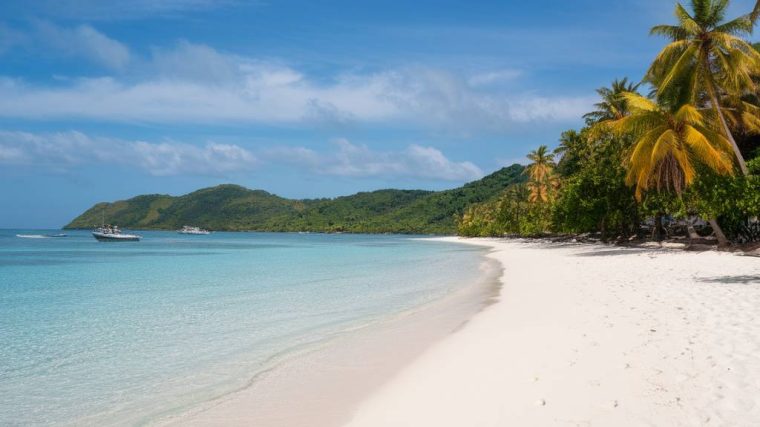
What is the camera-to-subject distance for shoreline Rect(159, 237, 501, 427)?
229 inches

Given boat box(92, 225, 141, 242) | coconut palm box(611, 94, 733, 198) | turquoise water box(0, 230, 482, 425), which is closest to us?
turquoise water box(0, 230, 482, 425)

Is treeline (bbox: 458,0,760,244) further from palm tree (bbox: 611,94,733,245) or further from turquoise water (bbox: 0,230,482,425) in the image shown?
turquoise water (bbox: 0,230,482,425)

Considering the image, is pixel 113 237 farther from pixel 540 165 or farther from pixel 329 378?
pixel 329 378

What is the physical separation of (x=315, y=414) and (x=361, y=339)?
442 centimetres

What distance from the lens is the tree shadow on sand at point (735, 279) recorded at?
43.8ft

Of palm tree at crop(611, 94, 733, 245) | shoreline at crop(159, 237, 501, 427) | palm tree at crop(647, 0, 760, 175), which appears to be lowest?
shoreline at crop(159, 237, 501, 427)

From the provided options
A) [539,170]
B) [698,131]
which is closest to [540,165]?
[539,170]

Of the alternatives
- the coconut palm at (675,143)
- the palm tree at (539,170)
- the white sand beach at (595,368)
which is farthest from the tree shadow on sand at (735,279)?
the palm tree at (539,170)

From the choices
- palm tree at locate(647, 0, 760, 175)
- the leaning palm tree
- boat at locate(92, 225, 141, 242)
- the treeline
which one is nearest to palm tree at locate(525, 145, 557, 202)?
the leaning palm tree

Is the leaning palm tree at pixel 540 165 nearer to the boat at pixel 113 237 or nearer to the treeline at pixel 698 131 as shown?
the treeline at pixel 698 131

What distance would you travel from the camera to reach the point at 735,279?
14.1 meters

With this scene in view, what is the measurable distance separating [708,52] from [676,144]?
13.3ft

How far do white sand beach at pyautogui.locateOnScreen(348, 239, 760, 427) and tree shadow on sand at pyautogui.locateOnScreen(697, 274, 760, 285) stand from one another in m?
1.48

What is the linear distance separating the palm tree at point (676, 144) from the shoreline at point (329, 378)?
1575 cm
